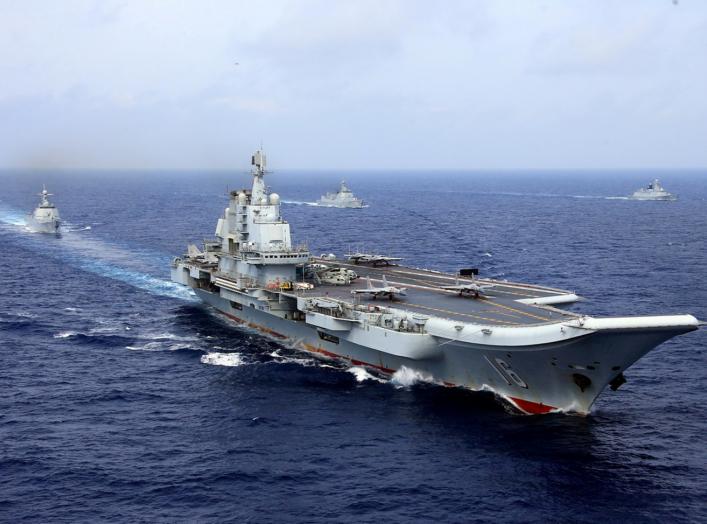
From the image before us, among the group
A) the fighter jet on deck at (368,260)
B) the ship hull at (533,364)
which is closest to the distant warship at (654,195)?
the fighter jet on deck at (368,260)

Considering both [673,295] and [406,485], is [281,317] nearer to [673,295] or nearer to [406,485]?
[406,485]

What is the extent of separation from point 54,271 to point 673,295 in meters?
47.1

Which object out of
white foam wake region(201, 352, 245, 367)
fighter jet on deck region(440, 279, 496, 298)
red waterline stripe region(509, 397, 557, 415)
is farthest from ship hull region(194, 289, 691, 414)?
fighter jet on deck region(440, 279, 496, 298)

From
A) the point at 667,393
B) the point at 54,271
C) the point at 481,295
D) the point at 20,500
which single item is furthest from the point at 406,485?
the point at 54,271

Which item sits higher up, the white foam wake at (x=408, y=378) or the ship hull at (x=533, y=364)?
the ship hull at (x=533, y=364)

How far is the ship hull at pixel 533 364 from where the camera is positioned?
89.2 feet

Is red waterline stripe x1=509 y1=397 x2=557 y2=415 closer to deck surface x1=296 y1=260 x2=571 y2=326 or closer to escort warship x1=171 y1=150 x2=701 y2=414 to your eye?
escort warship x1=171 y1=150 x2=701 y2=414

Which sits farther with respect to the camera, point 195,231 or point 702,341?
point 195,231

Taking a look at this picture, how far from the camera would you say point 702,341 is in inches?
1578

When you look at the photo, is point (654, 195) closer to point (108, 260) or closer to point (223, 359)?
point (108, 260)

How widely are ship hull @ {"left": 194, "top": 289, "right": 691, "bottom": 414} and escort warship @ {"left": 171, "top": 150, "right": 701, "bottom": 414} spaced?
47mm

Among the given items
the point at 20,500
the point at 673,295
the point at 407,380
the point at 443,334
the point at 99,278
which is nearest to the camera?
the point at 20,500

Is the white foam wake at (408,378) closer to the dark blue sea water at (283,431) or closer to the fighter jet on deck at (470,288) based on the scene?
the dark blue sea water at (283,431)

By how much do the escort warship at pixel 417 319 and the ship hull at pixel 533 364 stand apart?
47 millimetres
